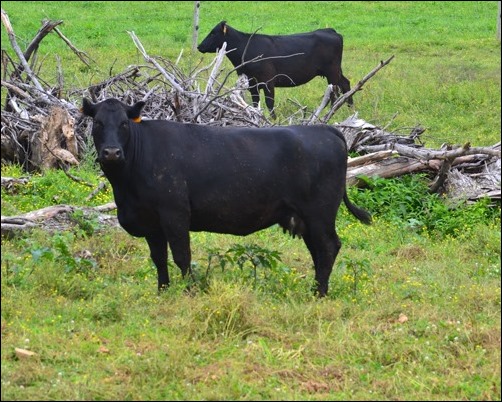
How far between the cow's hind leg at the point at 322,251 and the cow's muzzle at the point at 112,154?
176 cm

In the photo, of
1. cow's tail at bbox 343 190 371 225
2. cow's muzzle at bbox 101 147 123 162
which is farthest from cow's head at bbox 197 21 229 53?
cow's muzzle at bbox 101 147 123 162

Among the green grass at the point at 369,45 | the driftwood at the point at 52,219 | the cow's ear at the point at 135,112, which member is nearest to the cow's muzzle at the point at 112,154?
the cow's ear at the point at 135,112

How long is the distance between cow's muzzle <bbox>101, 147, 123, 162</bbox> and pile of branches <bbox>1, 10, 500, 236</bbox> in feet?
13.4

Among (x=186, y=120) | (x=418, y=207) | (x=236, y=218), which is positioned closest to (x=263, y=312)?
(x=236, y=218)

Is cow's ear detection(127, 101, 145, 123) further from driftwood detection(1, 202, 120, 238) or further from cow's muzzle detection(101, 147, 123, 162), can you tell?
driftwood detection(1, 202, 120, 238)

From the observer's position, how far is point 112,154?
24.4 feet

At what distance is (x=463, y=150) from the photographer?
34.6 ft

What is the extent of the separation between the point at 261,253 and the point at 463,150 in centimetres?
348

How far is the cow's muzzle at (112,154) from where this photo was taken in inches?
293

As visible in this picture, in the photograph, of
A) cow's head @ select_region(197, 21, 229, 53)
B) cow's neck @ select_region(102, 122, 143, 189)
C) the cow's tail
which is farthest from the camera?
cow's head @ select_region(197, 21, 229, 53)

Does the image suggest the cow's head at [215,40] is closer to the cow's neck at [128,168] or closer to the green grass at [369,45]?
the green grass at [369,45]

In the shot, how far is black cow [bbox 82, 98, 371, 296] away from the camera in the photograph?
7.70m

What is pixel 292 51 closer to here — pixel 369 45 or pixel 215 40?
pixel 215 40

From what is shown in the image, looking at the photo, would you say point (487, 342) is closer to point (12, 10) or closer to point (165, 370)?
point (165, 370)
